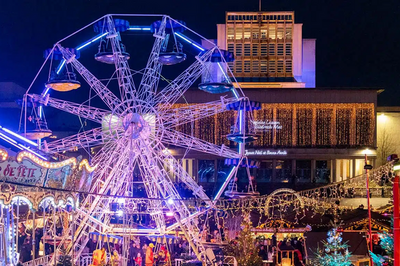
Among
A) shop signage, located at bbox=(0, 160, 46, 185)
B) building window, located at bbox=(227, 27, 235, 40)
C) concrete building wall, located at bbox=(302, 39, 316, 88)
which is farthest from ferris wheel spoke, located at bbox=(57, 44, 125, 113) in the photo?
concrete building wall, located at bbox=(302, 39, 316, 88)

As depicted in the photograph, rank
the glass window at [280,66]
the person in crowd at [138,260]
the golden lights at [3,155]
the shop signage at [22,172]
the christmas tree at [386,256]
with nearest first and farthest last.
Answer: the golden lights at [3,155]
the shop signage at [22,172]
the christmas tree at [386,256]
the person in crowd at [138,260]
the glass window at [280,66]

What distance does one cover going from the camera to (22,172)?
16672 mm

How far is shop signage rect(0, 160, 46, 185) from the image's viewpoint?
1609 cm

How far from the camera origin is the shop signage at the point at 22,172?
16094 millimetres

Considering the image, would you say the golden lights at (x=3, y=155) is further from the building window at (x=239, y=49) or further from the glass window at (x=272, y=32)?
the glass window at (x=272, y=32)

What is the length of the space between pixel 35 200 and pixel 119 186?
6926 mm

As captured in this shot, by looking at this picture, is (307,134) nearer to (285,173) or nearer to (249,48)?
(285,173)

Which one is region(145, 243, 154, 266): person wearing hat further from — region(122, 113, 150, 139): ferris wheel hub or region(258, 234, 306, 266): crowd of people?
region(258, 234, 306, 266): crowd of people

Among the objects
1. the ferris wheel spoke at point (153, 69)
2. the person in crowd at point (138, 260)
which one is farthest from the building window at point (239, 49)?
the person in crowd at point (138, 260)

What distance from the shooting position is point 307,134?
171 ft

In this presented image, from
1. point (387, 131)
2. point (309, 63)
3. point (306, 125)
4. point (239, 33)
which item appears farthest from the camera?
point (309, 63)

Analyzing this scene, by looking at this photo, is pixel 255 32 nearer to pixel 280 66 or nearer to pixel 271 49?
pixel 271 49

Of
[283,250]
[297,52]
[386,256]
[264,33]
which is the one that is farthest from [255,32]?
[386,256]

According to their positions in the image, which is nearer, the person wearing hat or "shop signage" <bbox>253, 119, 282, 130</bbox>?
the person wearing hat
